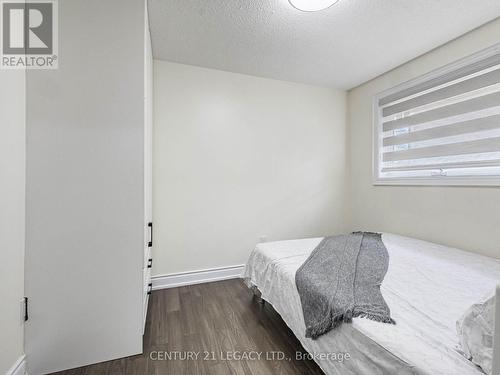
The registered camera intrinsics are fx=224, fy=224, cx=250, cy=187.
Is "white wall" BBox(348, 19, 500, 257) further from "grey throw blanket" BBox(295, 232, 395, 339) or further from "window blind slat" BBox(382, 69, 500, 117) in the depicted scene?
"grey throw blanket" BBox(295, 232, 395, 339)

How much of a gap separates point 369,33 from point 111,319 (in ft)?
10.2

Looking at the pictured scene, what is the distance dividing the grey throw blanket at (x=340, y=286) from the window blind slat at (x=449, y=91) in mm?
1711

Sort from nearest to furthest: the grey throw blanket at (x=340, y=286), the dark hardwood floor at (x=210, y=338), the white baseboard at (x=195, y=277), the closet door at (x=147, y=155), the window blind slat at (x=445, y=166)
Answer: the grey throw blanket at (x=340, y=286) → the dark hardwood floor at (x=210, y=338) → the closet door at (x=147, y=155) → the window blind slat at (x=445, y=166) → the white baseboard at (x=195, y=277)

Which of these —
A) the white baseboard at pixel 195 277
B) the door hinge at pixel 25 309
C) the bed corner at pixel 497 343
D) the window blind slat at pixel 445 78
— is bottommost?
the white baseboard at pixel 195 277

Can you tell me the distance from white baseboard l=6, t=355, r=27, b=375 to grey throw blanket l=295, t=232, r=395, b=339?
5.28 feet

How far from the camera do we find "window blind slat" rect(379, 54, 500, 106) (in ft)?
6.49

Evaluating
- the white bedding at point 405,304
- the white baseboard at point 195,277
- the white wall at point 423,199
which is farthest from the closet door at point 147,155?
the white wall at point 423,199

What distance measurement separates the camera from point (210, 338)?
5.55ft

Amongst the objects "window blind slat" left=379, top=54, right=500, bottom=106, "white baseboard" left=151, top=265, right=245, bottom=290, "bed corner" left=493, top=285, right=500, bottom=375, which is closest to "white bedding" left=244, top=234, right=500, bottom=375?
"bed corner" left=493, top=285, right=500, bottom=375

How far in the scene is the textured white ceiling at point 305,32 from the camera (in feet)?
5.79

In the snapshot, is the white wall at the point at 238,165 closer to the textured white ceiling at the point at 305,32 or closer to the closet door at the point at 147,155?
the textured white ceiling at the point at 305,32

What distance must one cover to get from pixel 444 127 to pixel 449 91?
357mm

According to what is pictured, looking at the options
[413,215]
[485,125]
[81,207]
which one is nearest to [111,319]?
[81,207]

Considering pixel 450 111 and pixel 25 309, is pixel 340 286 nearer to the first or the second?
pixel 25 309
